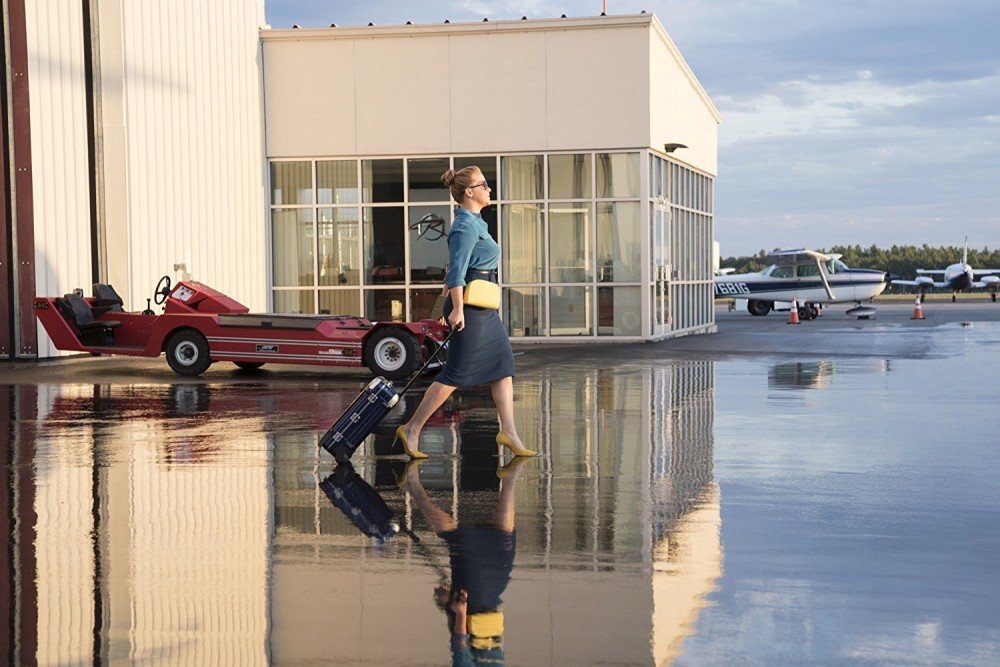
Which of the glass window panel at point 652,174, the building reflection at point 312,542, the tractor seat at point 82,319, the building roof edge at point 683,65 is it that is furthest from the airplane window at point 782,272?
the building reflection at point 312,542

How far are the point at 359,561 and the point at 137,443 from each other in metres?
4.77

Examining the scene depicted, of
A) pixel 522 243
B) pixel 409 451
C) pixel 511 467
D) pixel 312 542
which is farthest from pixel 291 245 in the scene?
pixel 312 542

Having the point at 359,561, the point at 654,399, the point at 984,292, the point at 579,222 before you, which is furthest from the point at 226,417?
the point at 984,292

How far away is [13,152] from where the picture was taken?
19.9 metres

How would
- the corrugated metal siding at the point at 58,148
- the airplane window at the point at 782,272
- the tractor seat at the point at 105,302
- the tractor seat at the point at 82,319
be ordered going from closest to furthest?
the tractor seat at the point at 82,319, the tractor seat at the point at 105,302, the corrugated metal siding at the point at 58,148, the airplane window at the point at 782,272

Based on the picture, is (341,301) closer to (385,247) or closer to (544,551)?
(385,247)

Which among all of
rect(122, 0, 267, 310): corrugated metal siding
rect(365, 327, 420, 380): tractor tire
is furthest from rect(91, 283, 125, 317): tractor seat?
rect(365, 327, 420, 380): tractor tire

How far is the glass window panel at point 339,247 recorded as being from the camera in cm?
2695

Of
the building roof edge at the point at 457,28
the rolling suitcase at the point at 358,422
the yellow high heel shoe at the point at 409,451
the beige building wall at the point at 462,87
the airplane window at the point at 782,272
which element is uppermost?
the building roof edge at the point at 457,28

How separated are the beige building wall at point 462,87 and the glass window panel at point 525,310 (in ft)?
10.0

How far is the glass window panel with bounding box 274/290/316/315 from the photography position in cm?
2728

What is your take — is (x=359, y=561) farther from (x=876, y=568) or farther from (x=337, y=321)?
(x=337, y=321)

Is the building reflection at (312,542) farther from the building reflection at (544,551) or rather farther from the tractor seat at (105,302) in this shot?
the tractor seat at (105,302)

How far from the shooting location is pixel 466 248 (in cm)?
861
